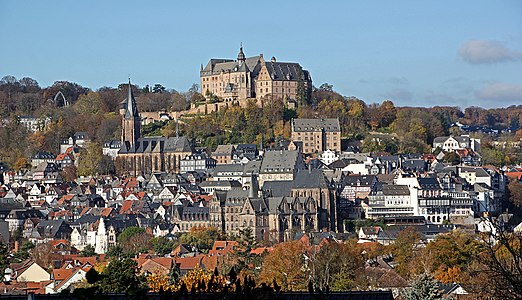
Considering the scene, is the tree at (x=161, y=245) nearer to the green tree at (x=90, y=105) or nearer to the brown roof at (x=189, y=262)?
the brown roof at (x=189, y=262)

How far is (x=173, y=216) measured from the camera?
2527 inches

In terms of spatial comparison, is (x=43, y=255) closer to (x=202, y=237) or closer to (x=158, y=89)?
(x=202, y=237)

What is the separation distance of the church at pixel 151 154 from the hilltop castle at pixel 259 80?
324 inches

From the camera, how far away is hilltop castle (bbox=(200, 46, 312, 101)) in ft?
286

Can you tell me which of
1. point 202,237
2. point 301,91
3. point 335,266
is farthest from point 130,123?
point 335,266

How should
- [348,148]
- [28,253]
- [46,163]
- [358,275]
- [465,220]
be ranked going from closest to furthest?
[358,275] → [28,253] → [465,220] → [348,148] → [46,163]

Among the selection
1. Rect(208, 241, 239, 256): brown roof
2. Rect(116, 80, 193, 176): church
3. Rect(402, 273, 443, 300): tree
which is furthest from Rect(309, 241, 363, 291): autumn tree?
Rect(116, 80, 193, 176): church

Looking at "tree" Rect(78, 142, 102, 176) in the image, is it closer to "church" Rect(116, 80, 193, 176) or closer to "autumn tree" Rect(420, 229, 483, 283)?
"church" Rect(116, 80, 193, 176)

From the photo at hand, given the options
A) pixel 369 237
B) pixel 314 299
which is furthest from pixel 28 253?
pixel 314 299

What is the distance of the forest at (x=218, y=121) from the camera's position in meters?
82.4

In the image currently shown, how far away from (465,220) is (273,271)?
89.3 ft

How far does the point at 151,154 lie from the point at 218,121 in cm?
613

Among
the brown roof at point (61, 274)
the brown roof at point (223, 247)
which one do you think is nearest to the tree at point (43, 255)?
the brown roof at point (61, 274)

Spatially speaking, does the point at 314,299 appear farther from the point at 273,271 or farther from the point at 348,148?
the point at 348,148
